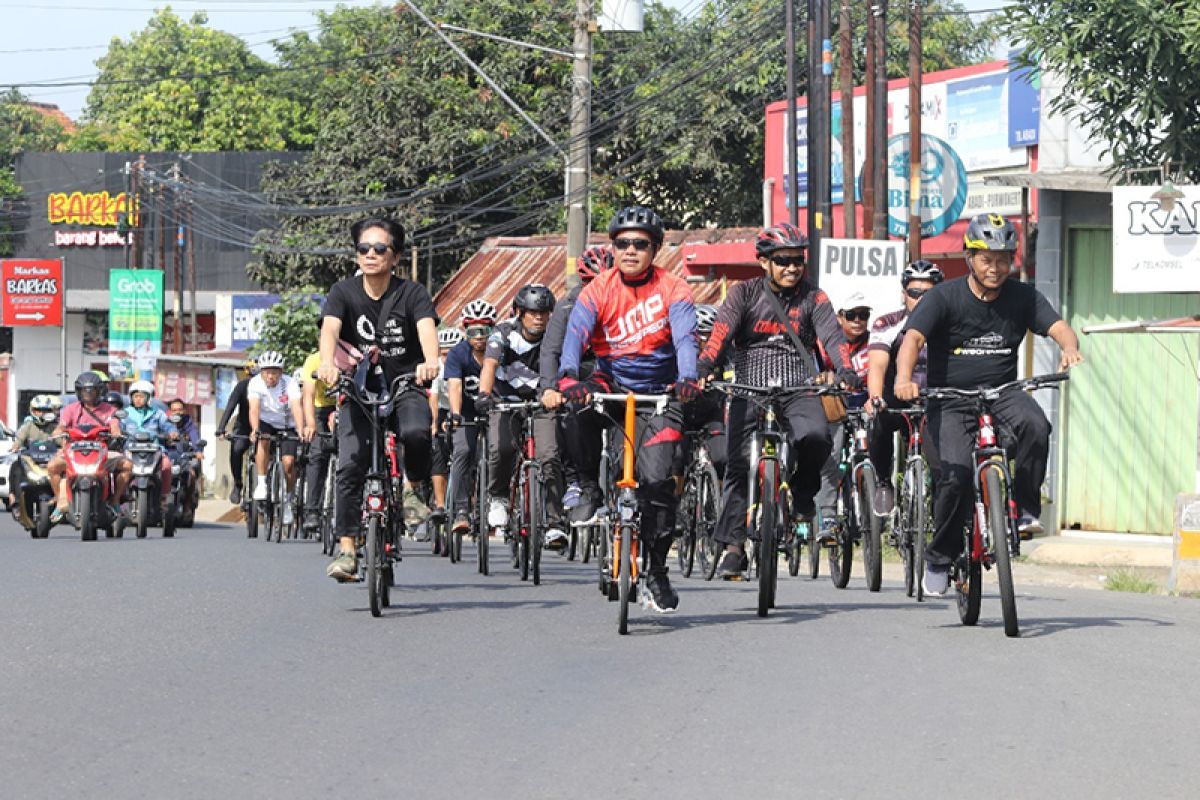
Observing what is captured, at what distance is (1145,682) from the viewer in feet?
28.2

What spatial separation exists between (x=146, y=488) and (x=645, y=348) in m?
13.5

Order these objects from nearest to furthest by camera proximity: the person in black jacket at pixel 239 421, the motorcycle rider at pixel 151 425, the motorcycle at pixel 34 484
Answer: the motorcycle at pixel 34 484 < the motorcycle rider at pixel 151 425 < the person in black jacket at pixel 239 421

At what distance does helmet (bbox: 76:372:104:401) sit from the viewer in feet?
72.1

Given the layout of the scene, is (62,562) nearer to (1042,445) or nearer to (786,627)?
(786,627)

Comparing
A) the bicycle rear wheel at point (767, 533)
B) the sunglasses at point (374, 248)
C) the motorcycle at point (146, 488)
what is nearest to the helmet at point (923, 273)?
the bicycle rear wheel at point (767, 533)

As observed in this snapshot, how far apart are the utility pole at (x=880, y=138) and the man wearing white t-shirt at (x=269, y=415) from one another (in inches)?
284

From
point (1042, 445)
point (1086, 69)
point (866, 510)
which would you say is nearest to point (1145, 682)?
point (1042, 445)

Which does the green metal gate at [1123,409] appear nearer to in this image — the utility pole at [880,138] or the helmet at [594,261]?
the utility pole at [880,138]

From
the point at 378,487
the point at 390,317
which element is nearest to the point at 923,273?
the point at 390,317

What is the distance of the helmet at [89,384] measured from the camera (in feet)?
72.1

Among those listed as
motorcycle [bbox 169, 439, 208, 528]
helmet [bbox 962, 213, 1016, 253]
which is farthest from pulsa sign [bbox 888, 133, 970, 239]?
helmet [bbox 962, 213, 1016, 253]

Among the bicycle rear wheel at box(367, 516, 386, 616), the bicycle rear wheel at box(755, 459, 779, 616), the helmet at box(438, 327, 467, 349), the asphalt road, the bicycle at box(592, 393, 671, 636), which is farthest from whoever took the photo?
the helmet at box(438, 327, 467, 349)

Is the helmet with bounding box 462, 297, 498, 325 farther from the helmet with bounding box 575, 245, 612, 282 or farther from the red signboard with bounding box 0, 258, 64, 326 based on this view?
the red signboard with bounding box 0, 258, 64, 326

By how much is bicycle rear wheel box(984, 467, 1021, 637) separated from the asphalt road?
15 cm
